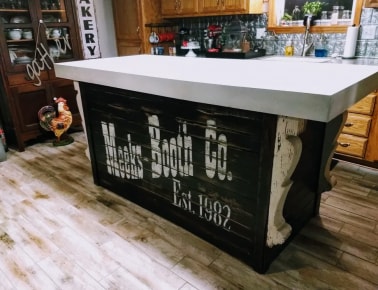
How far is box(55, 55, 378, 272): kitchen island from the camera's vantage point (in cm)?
121

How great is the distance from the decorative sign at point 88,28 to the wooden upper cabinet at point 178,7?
0.98 meters

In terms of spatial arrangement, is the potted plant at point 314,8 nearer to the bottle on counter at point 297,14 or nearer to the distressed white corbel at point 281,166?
the bottle on counter at point 297,14

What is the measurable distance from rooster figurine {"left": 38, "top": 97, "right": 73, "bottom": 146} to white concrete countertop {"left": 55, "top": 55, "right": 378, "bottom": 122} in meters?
1.70

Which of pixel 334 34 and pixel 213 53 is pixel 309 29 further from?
pixel 213 53

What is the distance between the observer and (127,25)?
4.23m

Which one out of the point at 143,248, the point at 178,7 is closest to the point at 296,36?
the point at 178,7

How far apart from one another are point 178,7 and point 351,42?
6.83 feet

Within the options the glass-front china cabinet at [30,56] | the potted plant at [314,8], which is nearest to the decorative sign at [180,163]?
the glass-front china cabinet at [30,56]

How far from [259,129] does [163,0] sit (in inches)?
129

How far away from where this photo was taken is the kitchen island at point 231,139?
1.21 meters

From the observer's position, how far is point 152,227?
6.44 ft

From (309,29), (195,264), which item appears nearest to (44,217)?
(195,264)

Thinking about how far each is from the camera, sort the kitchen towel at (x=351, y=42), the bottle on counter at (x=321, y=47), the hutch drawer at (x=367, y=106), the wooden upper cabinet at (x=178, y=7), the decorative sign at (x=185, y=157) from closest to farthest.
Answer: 1. the decorative sign at (x=185, y=157)
2. the hutch drawer at (x=367, y=106)
3. the kitchen towel at (x=351, y=42)
4. the bottle on counter at (x=321, y=47)
5. the wooden upper cabinet at (x=178, y=7)

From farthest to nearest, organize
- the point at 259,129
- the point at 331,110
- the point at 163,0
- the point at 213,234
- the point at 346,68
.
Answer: the point at 163,0
the point at 213,234
the point at 346,68
the point at 259,129
the point at 331,110
